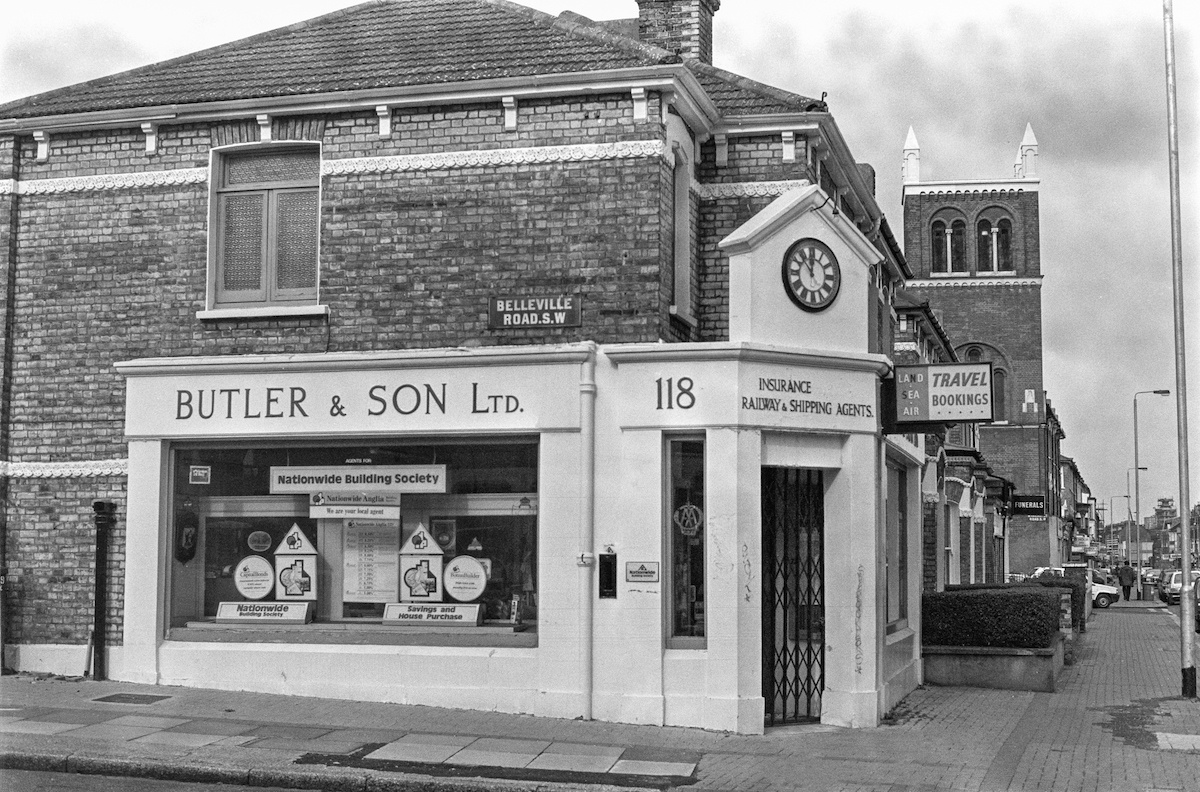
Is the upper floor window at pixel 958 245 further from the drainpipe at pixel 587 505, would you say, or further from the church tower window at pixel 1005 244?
the drainpipe at pixel 587 505

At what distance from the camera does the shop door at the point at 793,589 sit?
1315 cm

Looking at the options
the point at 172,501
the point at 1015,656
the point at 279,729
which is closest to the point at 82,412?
the point at 172,501

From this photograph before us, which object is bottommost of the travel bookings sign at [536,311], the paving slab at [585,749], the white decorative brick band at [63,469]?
the paving slab at [585,749]

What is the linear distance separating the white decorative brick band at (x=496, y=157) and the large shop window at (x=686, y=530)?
301 centimetres

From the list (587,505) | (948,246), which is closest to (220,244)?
(587,505)

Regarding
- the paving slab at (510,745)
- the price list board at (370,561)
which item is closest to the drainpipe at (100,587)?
the price list board at (370,561)

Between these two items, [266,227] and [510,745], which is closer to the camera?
[510,745]

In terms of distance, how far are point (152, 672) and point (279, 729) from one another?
2.75 meters

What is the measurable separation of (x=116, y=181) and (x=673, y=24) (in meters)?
7.35

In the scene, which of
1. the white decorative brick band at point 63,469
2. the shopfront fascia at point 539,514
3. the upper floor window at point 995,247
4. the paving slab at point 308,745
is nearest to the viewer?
the paving slab at point 308,745

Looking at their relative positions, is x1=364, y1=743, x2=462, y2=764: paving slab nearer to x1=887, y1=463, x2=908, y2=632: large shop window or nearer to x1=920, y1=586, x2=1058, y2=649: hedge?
x1=887, y1=463, x2=908, y2=632: large shop window

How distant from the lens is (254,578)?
1387 cm

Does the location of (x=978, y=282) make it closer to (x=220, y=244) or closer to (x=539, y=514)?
(x=220, y=244)

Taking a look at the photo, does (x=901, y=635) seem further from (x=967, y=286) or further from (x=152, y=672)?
(x=967, y=286)
